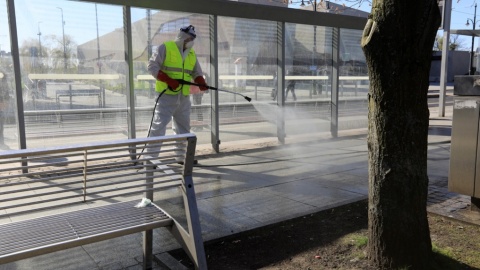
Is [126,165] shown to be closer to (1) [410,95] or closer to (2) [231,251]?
(2) [231,251]

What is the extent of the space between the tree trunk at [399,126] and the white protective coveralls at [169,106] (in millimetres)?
3605

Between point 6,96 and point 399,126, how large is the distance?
5.59 meters

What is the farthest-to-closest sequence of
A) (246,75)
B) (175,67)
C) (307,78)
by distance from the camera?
(307,78) → (246,75) → (175,67)

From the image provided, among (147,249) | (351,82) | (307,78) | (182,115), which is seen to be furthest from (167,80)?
(351,82)

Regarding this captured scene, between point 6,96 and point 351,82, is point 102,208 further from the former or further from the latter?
point 351,82

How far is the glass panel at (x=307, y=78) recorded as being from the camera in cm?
918

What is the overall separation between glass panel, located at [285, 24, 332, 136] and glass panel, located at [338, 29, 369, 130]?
0.46 metres

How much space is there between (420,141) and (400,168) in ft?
0.75

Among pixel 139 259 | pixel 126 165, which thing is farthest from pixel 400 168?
pixel 139 259

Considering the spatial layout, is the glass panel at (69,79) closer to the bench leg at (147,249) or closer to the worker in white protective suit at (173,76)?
the worker in white protective suit at (173,76)

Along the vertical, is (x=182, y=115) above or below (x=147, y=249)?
above

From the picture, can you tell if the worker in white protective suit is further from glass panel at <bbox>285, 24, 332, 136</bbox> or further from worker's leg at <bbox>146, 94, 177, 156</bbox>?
glass panel at <bbox>285, 24, 332, 136</bbox>

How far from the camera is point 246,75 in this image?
8625 mm

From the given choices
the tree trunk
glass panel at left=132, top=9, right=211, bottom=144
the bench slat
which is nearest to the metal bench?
the bench slat
